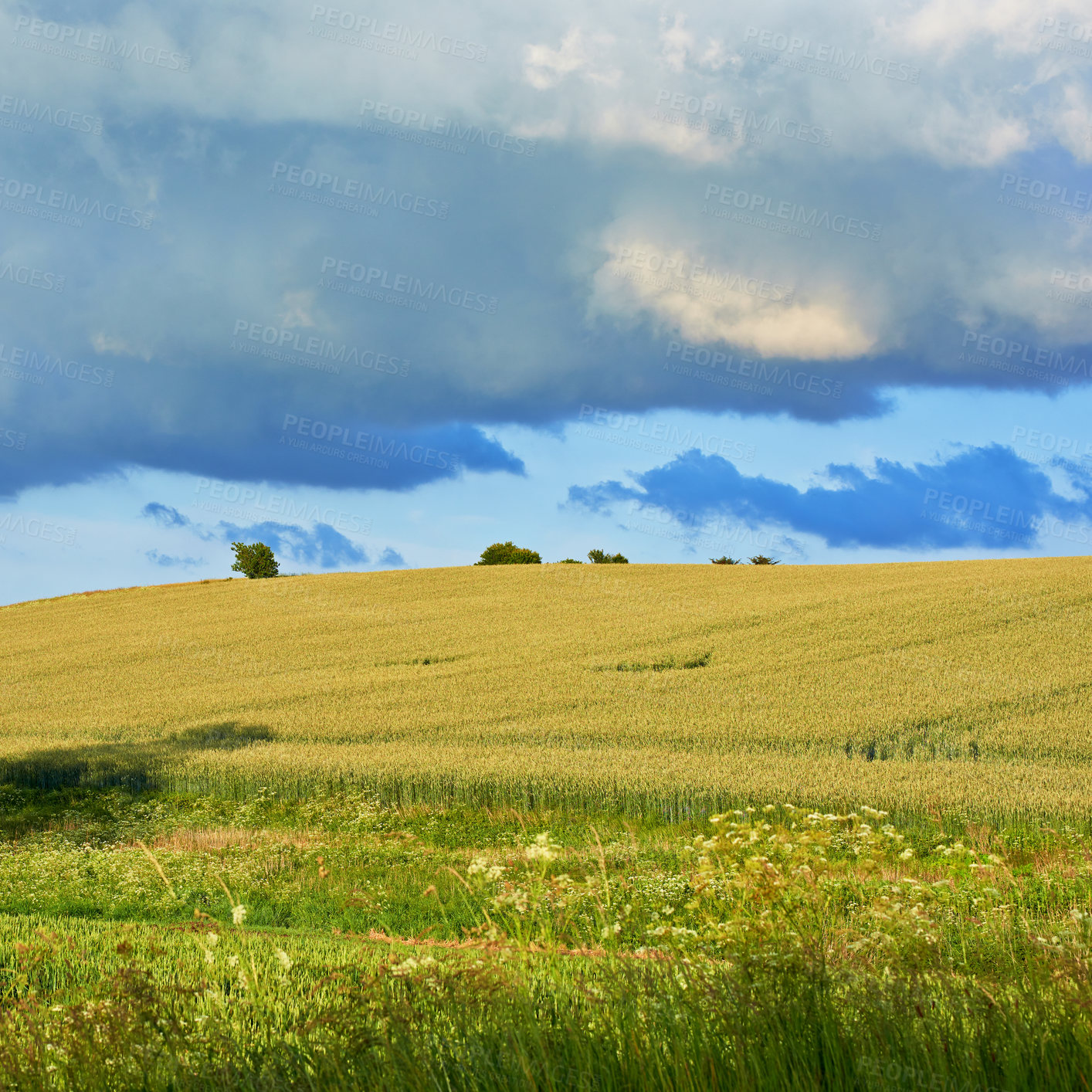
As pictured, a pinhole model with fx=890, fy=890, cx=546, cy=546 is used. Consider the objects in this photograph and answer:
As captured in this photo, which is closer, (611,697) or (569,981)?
(569,981)

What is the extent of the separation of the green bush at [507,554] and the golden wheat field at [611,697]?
1370 inches

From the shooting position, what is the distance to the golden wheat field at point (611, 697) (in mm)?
16844

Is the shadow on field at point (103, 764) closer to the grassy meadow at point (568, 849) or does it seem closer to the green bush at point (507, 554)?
the grassy meadow at point (568, 849)

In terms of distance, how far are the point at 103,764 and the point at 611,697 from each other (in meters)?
13.0

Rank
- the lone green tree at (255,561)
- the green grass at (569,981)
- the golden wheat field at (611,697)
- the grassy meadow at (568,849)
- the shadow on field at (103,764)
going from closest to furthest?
1. the green grass at (569,981)
2. the grassy meadow at (568,849)
3. the golden wheat field at (611,697)
4. the shadow on field at (103,764)
5. the lone green tree at (255,561)

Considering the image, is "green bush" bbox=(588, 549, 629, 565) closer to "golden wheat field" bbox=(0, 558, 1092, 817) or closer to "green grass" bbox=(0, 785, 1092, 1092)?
"golden wheat field" bbox=(0, 558, 1092, 817)

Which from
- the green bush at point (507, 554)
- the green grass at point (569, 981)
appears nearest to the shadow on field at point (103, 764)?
the green grass at point (569, 981)

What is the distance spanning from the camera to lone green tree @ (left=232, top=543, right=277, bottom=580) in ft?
276

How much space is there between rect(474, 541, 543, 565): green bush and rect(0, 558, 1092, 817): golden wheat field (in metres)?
34.8

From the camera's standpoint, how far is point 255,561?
84.7 meters

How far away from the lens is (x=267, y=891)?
11617 millimetres

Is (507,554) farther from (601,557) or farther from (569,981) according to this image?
(569,981)

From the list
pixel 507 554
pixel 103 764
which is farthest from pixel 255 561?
pixel 103 764

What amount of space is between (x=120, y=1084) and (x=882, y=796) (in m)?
13.0
